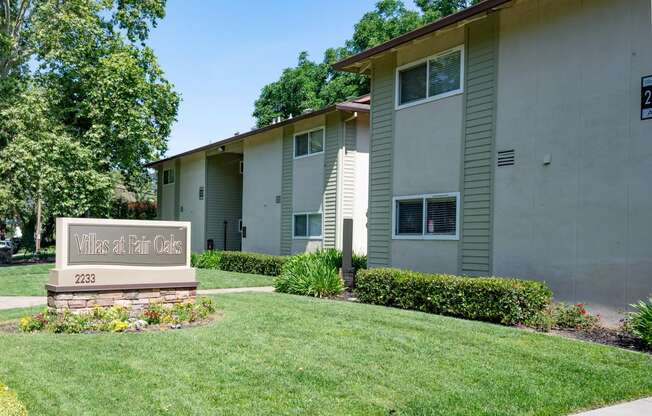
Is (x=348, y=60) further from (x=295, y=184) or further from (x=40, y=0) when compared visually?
(x=40, y=0)

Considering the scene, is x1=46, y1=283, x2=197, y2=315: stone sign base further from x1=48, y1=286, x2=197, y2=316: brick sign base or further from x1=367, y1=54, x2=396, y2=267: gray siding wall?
x1=367, y1=54, x2=396, y2=267: gray siding wall

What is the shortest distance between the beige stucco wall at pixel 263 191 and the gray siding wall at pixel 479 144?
1069cm

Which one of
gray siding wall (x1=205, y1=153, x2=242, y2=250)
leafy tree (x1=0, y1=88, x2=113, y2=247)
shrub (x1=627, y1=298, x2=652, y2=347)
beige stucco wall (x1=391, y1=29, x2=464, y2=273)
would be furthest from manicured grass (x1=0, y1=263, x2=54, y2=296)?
shrub (x1=627, y1=298, x2=652, y2=347)

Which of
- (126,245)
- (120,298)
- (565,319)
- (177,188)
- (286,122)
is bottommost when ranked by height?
(565,319)

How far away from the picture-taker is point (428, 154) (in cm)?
1325

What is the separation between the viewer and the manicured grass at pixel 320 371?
5.43 meters

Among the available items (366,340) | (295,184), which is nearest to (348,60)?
(295,184)

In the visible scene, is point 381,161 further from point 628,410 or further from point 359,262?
point 628,410

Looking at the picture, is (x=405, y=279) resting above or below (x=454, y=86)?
below

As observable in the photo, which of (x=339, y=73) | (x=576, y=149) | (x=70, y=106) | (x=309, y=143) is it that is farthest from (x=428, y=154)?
(x=339, y=73)

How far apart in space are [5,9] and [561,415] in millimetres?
28232

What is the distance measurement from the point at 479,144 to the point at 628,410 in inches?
285

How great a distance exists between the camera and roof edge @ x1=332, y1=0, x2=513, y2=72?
11220 millimetres

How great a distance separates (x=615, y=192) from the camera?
9.47 metres
